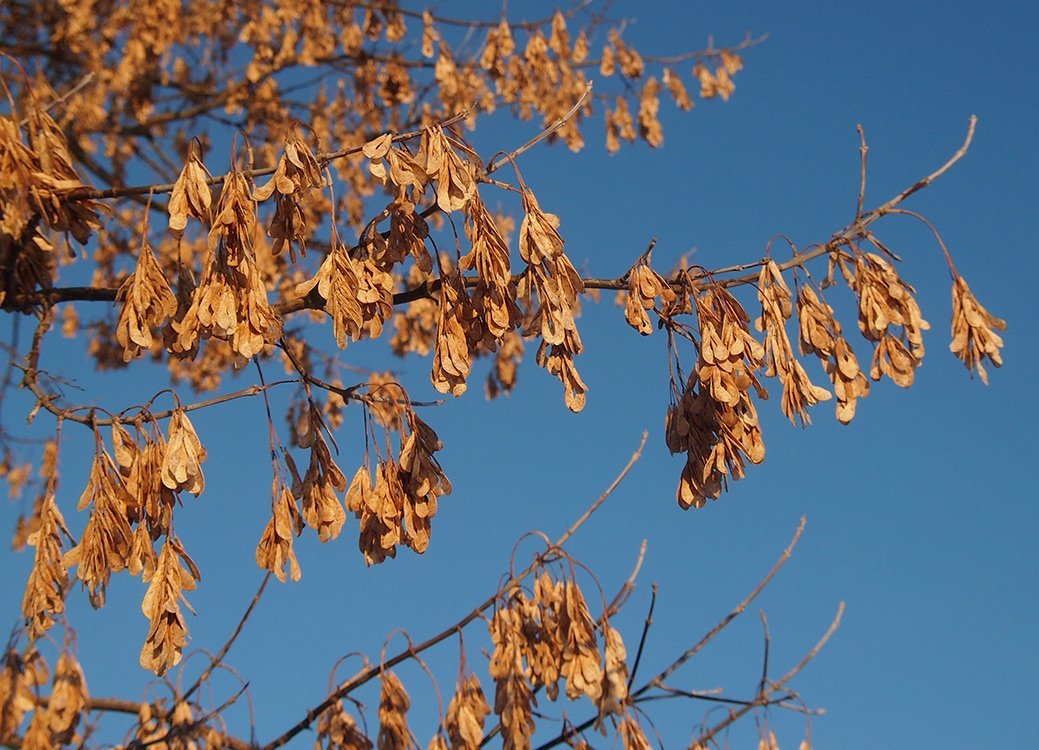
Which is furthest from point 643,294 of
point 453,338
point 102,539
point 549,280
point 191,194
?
point 102,539

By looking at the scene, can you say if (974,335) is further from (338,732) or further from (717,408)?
(338,732)

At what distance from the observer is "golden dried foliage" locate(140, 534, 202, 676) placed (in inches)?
99.3

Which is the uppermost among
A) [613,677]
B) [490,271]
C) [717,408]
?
[490,271]

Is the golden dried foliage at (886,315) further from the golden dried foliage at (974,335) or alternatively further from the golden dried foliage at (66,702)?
the golden dried foliage at (66,702)

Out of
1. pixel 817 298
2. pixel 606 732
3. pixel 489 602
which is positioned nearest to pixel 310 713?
pixel 489 602

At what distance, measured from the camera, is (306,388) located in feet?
9.37

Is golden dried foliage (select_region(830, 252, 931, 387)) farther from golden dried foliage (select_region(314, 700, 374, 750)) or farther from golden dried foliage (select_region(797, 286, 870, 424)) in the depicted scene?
golden dried foliage (select_region(314, 700, 374, 750))

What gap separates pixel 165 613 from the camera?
2.54 metres

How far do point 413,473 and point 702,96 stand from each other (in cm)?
585

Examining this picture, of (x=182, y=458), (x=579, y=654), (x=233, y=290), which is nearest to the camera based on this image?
(x=233, y=290)

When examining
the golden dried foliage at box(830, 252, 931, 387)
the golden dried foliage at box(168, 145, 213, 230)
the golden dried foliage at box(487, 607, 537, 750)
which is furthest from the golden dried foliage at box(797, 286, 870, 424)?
the golden dried foliage at box(168, 145, 213, 230)

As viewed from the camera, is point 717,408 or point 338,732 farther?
point 338,732

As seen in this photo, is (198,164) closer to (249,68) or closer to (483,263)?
(483,263)

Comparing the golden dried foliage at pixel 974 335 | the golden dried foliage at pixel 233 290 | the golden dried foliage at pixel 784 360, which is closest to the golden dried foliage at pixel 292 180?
the golden dried foliage at pixel 233 290
